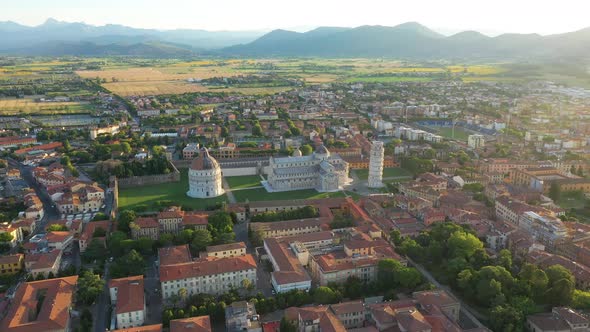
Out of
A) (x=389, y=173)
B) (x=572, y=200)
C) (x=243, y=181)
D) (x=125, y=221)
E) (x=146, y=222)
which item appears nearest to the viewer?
(x=146, y=222)

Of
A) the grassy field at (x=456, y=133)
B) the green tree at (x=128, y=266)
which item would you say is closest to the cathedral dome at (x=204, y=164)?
the green tree at (x=128, y=266)

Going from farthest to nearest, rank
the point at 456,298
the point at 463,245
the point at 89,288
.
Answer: the point at 463,245 < the point at 456,298 < the point at 89,288

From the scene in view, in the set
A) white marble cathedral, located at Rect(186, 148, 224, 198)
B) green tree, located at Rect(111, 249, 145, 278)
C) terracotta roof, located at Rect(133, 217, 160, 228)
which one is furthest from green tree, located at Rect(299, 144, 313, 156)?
green tree, located at Rect(111, 249, 145, 278)

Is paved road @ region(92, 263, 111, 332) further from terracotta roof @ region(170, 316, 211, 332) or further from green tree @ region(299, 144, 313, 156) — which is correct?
green tree @ region(299, 144, 313, 156)

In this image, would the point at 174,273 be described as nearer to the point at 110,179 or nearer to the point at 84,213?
the point at 84,213

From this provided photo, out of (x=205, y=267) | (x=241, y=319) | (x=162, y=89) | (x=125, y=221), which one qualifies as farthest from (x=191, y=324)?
(x=162, y=89)

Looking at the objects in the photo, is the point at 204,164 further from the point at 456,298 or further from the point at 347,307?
the point at 456,298

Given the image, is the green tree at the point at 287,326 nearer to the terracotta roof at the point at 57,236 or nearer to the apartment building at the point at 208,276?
the apartment building at the point at 208,276
